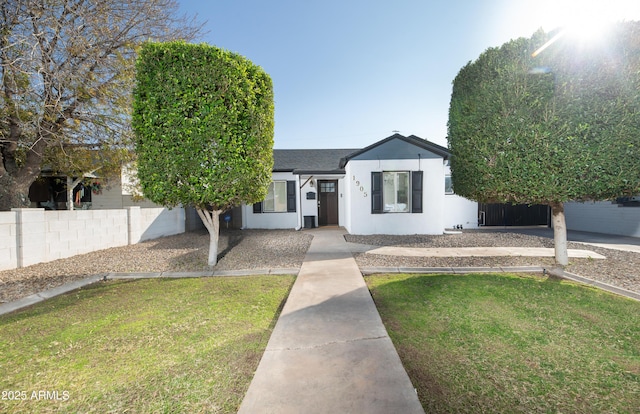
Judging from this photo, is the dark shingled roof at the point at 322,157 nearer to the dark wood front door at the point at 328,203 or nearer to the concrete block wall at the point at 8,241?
the dark wood front door at the point at 328,203

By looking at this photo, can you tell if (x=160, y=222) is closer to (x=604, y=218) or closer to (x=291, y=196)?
(x=291, y=196)

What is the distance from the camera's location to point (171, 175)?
5383mm

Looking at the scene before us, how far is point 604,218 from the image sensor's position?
11555 millimetres

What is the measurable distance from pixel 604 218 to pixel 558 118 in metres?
10.8

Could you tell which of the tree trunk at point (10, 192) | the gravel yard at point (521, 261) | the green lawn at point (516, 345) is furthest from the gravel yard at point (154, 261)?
the green lawn at point (516, 345)

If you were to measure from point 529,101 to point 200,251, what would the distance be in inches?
354

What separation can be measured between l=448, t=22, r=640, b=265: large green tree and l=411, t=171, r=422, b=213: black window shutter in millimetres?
4504

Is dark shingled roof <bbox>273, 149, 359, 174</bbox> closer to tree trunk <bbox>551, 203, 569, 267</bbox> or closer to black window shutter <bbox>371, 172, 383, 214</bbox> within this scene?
black window shutter <bbox>371, 172, 383, 214</bbox>

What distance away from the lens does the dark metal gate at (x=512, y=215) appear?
13383mm

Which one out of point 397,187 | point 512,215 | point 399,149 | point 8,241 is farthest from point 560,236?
point 8,241

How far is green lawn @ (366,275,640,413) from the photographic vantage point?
6.63 feet

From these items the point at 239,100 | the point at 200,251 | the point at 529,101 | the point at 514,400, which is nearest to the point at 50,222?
the point at 200,251

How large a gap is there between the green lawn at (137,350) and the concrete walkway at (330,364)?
0.23 meters

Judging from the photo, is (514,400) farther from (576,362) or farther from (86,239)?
(86,239)
